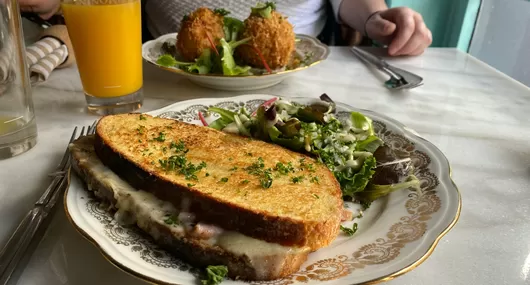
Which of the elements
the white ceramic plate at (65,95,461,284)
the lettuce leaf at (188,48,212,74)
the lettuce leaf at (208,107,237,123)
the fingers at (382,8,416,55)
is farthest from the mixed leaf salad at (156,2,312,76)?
the white ceramic plate at (65,95,461,284)

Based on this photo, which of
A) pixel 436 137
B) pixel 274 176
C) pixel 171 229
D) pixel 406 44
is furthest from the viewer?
pixel 406 44

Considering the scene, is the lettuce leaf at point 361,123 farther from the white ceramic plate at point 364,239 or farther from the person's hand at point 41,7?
the person's hand at point 41,7

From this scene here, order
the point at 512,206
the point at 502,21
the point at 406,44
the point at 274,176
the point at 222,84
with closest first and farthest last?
the point at 274,176, the point at 512,206, the point at 222,84, the point at 406,44, the point at 502,21

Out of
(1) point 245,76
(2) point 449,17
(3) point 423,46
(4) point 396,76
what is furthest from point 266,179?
(2) point 449,17

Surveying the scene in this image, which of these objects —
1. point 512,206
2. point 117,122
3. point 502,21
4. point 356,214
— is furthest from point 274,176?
point 502,21

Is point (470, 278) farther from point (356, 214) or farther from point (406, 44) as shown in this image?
point (406, 44)

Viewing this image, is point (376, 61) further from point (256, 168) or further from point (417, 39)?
point (256, 168)
